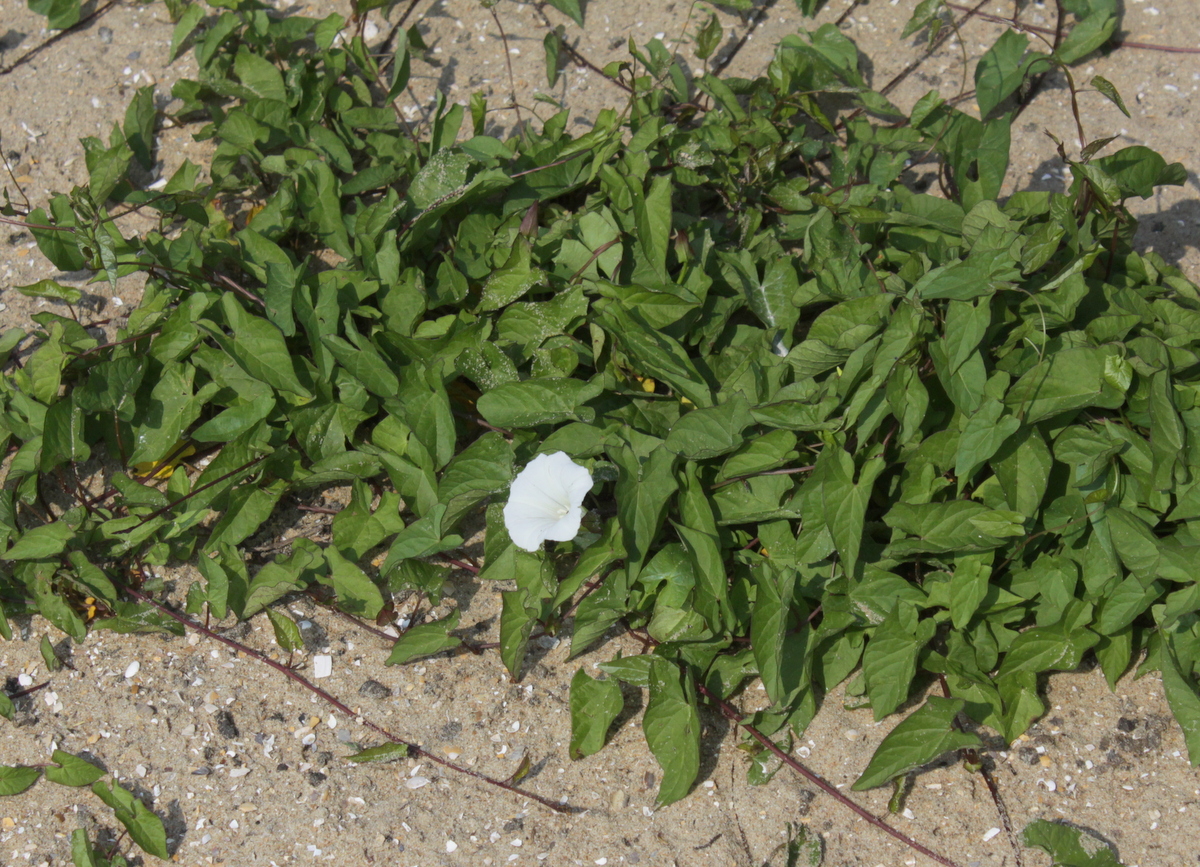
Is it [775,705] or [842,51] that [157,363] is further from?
[842,51]

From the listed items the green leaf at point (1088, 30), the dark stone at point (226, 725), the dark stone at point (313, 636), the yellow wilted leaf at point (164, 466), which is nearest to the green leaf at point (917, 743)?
the dark stone at point (313, 636)

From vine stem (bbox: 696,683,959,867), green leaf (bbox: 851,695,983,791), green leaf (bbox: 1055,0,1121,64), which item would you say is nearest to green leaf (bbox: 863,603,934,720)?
green leaf (bbox: 851,695,983,791)

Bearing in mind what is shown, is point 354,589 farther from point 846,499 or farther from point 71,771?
point 846,499

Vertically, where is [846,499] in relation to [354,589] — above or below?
above

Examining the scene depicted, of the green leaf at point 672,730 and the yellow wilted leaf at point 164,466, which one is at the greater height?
the yellow wilted leaf at point 164,466

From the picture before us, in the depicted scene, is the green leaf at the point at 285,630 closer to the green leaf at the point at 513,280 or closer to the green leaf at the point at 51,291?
the green leaf at the point at 513,280

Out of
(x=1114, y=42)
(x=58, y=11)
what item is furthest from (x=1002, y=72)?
(x=58, y=11)
